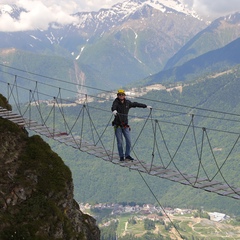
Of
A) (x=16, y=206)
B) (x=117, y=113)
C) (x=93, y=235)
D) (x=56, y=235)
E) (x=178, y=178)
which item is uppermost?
(x=117, y=113)

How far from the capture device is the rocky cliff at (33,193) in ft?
76.3

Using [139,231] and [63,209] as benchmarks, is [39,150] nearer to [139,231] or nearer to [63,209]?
[63,209]

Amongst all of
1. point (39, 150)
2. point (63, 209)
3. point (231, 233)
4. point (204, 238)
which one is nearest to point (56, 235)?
point (63, 209)

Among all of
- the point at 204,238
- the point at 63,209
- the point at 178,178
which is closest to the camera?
the point at 178,178

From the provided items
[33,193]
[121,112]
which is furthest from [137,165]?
[33,193]

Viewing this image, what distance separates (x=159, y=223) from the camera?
19225cm

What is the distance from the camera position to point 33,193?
82.7ft

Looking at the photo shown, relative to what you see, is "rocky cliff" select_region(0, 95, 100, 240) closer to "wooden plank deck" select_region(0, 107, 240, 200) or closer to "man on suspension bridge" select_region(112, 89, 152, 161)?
"wooden plank deck" select_region(0, 107, 240, 200)

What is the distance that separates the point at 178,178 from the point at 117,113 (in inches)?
176

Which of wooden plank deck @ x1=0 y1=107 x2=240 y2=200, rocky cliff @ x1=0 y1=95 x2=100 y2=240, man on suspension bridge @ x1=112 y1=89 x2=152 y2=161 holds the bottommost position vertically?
rocky cliff @ x1=0 y1=95 x2=100 y2=240

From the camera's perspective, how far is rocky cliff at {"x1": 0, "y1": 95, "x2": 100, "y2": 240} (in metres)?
23.2

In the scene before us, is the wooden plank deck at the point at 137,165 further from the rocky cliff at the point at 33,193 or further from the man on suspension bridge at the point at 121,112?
the man on suspension bridge at the point at 121,112

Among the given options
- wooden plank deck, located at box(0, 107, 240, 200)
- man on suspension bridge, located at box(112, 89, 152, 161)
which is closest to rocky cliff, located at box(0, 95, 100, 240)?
wooden plank deck, located at box(0, 107, 240, 200)

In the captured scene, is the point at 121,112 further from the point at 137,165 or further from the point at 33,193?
the point at 33,193
